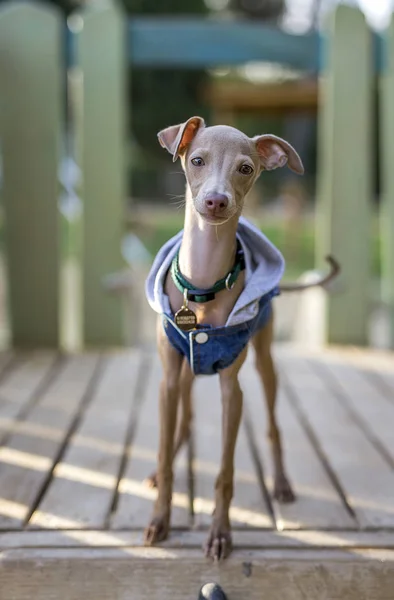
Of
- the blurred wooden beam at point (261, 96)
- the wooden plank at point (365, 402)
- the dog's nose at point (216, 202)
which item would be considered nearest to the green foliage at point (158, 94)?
the blurred wooden beam at point (261, 96)

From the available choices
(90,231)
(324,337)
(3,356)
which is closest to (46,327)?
(3,356)

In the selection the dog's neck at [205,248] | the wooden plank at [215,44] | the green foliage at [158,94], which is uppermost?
the green foliage at [158,94]

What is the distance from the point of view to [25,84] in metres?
4.04

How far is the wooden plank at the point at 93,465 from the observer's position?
212 cm

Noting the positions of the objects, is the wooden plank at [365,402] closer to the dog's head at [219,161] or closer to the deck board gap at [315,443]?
the deck board gap at [315,443]

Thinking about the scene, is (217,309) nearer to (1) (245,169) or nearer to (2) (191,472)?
(1) (245,169)

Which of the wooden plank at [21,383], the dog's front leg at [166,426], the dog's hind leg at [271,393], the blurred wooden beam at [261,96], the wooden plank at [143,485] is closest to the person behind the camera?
the dog's front leg at [166,426]

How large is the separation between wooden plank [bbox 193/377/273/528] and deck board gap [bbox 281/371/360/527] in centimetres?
26

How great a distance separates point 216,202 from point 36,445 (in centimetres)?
145

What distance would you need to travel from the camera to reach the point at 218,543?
1.90 metres

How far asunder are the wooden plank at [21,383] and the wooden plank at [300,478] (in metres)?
1.03

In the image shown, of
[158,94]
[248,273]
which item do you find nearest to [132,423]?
[248,273]

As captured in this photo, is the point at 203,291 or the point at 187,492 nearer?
the point at 203,291

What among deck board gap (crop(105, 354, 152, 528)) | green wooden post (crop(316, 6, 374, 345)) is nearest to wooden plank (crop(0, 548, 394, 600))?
deck board gap (crop(105, 354, 152, 528))
